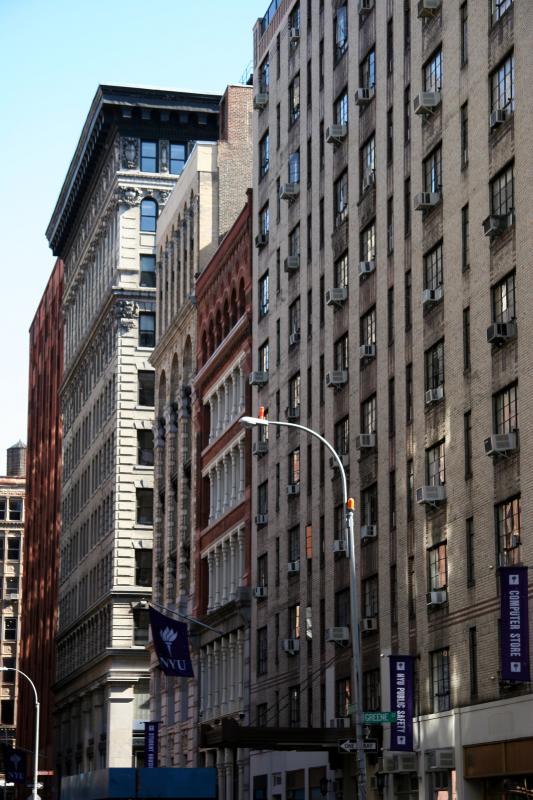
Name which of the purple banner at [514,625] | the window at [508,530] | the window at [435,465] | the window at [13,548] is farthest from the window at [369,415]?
the window at [13,548]

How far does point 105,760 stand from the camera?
10338 cm

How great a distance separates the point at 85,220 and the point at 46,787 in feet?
151

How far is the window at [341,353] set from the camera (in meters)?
62.2

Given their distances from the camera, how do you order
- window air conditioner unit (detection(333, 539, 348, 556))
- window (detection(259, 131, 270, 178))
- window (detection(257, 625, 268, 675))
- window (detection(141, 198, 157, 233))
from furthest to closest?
window (detection(141, 198, 157, 233))
window (detection(259, 131, 270, 178))
window (detection(257, 625, 268, 675))
window air conditioner unit (detection(333, 539, 348, 556))

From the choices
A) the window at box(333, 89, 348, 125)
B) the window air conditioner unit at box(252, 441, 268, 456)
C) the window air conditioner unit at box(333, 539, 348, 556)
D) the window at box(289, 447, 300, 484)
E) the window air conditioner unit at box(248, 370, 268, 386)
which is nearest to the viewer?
the window air conditioner unit at box(333, 539, 348, 556)

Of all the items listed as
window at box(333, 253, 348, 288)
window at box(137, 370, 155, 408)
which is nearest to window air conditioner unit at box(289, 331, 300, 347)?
window at box(333, 253, 348, 288)

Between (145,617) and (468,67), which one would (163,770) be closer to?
(468,67)

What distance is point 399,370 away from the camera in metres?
55.1

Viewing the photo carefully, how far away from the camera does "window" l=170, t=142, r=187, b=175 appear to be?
113m

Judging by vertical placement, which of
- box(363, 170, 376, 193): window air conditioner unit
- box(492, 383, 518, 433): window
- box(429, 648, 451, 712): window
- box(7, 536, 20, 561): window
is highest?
box(7, 536, 20, 561): window

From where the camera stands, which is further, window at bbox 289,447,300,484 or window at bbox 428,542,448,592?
window at bbox 289,447,300,484

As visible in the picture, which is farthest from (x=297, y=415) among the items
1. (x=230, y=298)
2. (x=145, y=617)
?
(x=145, y=617)

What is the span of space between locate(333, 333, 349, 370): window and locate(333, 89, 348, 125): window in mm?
8606

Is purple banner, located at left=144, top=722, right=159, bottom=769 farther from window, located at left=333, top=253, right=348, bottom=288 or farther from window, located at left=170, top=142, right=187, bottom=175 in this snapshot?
window, located at left=170, top=142, right=187, bottom=175
